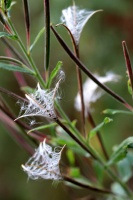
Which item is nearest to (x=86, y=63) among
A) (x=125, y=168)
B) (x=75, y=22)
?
(x=125, y=168)

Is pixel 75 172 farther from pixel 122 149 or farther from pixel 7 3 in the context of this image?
pixel 7 3

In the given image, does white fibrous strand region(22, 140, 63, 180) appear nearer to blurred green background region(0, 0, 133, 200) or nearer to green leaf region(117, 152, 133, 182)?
green leaf region(117, 152, 133, 182)

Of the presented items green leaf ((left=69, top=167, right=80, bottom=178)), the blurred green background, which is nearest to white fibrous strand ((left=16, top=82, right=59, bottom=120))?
green leaf ((left=69, top=167, right=80, bottom=178))

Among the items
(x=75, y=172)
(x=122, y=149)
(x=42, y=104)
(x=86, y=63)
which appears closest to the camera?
(x=42, y=104)

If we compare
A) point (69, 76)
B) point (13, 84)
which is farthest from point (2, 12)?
point (13, 84)

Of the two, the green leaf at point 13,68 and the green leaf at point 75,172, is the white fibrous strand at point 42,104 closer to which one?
the green leaf at point 13,68
